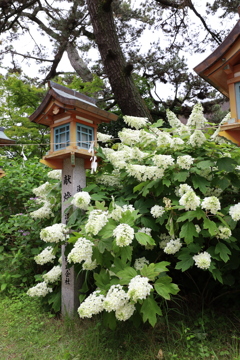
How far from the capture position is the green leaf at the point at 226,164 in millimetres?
2511

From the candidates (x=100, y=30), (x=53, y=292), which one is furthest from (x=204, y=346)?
(x=100, y=30)

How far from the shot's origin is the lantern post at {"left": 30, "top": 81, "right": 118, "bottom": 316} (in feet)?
10.8

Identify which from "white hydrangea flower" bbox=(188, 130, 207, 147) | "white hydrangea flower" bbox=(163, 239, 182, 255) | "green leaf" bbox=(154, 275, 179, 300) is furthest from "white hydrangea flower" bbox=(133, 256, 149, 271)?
"white hydrangea flower" bbox=(188, 130, 207, 147)

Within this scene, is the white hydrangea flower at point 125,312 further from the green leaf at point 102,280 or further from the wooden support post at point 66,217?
the wooden support post at point 66,217

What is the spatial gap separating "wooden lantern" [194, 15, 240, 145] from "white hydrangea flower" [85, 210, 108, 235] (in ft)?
4.24

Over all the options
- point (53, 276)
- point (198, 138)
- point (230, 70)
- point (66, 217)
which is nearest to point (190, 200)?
point (198, 138)

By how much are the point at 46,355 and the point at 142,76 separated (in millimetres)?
8619

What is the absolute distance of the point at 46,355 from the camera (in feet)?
8.67

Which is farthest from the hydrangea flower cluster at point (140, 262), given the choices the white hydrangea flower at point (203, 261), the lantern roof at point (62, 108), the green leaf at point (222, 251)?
the lantern roof at point (62, 108)

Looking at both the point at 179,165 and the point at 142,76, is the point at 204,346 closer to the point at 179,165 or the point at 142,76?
the point at 179,165

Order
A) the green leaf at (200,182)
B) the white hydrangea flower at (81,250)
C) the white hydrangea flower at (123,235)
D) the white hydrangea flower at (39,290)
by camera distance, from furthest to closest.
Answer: the white hydrangea flower at (39,290), the green leaf at (200,182), the white hydrangea flower at (81,250), the white hydrangea flower at (123,235)

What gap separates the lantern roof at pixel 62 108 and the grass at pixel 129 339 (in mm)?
2282

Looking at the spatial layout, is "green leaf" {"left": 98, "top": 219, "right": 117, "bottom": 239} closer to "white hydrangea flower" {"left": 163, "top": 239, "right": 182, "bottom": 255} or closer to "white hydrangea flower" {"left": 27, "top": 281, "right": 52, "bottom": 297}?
"white hydrangea flower" {"left": 163, "top": 239, "right": 182, "bottom": 255}

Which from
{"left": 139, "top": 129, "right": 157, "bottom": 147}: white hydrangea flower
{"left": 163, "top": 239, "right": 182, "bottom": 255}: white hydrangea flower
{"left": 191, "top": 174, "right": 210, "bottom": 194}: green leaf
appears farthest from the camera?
{"left": 139, "top": 129, "right": 157, "bottom": 147}: white hydrangea flower
